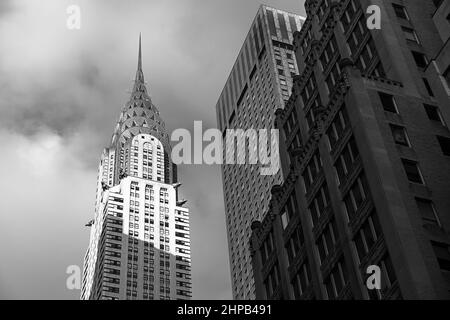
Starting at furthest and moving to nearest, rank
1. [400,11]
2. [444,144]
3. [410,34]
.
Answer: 1. [400,11]
2. [410,34]
3. [444,144]

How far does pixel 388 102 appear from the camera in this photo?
189ft

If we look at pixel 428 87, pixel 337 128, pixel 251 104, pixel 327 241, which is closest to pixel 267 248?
pixel 327 241

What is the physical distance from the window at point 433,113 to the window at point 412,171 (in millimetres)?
6168

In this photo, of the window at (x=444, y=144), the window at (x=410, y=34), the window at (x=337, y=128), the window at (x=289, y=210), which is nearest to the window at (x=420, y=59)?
the window at (x=410, y=34)

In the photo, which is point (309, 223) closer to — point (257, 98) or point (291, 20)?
point (257, 98)

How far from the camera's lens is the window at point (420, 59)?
62.2 metres

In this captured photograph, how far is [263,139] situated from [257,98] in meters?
15.9

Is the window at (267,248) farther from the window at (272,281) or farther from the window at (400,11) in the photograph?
the window at (400,11)

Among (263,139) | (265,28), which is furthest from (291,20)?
(263,139)

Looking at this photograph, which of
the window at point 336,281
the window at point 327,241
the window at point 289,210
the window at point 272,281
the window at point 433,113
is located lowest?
the window at point 336,281

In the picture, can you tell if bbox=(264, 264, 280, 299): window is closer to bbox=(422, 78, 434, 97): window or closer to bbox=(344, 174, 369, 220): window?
bbox=(344, 174, 369, 220): window

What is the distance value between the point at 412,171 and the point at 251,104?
123 meters

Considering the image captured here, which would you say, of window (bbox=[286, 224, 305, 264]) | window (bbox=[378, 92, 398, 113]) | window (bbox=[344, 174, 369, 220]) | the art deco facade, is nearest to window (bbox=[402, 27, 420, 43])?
the art deco facade

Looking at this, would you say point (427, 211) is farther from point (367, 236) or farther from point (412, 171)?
point (367, 236)
